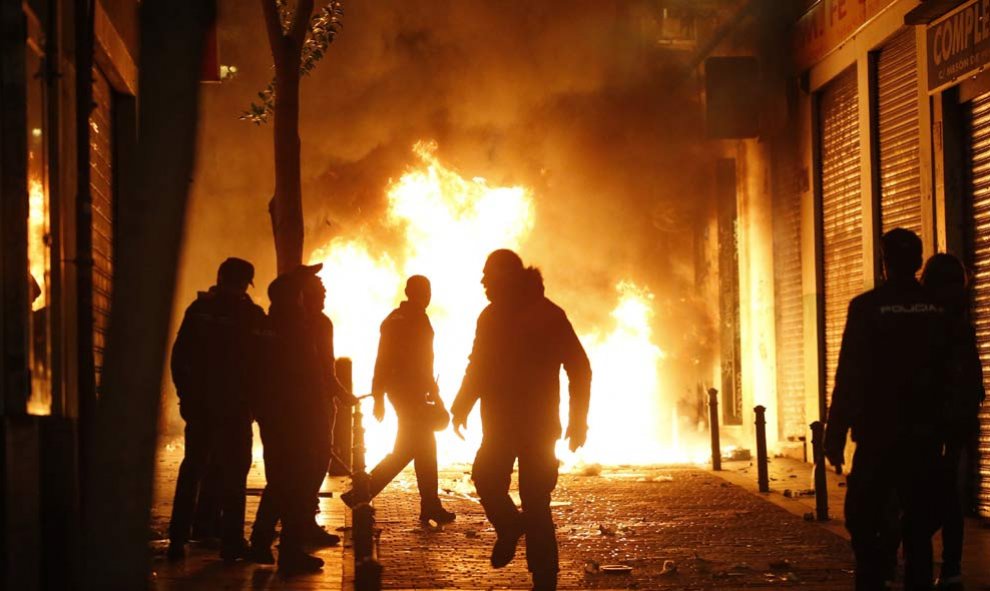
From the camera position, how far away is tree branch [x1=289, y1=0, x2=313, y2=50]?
13852mm

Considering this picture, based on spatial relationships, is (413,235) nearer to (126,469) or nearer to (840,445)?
(840,445)

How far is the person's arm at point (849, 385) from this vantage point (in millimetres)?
6586

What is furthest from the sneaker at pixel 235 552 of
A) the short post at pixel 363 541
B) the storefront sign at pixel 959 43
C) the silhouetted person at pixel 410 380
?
the storefront sign at pixel 959 43

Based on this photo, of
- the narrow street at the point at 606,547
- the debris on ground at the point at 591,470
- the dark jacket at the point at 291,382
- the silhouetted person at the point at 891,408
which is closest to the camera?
the silhouetted person at the point at 891,408

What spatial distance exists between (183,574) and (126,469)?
3.69 m

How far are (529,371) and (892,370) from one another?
1907mm

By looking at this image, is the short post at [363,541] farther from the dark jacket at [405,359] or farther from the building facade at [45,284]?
the dark jacket at [405,359]

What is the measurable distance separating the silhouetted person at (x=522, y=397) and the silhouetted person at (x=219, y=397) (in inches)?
73.4

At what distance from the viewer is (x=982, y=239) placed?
38.0 ft

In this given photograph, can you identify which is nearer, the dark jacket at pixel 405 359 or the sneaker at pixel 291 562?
the sneaker at pixel 291 562

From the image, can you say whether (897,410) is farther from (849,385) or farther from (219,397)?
(219,397)

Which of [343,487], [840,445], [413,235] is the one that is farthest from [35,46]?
[413,235]

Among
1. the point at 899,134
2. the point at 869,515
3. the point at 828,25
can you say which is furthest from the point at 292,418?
the point at 828,25

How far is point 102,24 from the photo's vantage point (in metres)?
10.5
